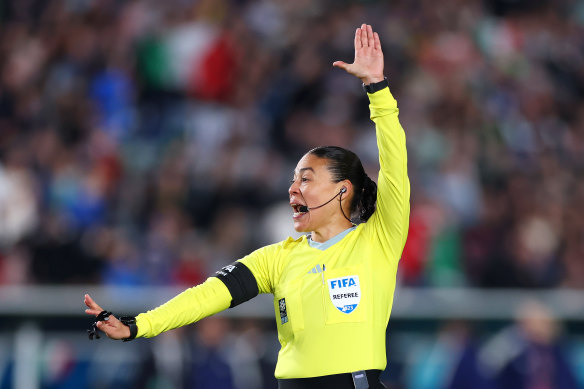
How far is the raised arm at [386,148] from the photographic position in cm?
409

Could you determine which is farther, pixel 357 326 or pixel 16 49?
pixel 16 49

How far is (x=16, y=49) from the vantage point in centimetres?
1030

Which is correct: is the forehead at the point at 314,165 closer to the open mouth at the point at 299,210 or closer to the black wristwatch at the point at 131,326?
the open mouth at the point at 299,210

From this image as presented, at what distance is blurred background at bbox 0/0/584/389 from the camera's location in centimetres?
778

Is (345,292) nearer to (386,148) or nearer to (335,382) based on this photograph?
(335,382)

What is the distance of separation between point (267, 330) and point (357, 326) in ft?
12.6

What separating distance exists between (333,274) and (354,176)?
1.59 feet

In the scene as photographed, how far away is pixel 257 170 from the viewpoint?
30.3ft

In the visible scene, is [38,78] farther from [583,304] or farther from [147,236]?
[583,304]

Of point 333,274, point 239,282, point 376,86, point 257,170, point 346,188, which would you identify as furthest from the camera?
point 257,170

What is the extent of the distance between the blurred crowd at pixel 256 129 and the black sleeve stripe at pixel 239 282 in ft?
13.0

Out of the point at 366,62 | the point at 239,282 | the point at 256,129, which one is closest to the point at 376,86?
the point at 366,62

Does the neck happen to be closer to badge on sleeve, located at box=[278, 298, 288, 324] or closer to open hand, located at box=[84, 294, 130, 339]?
badge on sleeve, located at box=[278, 298, 288, 324]

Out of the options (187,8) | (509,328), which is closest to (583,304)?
(509,328)
